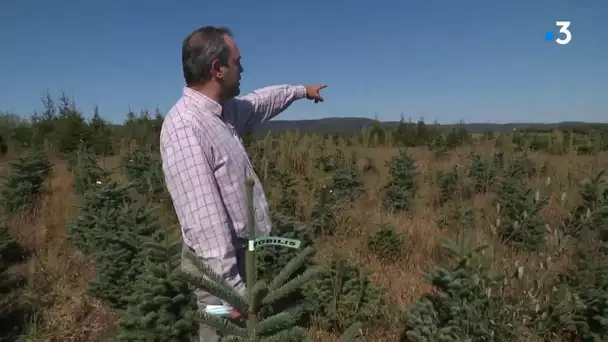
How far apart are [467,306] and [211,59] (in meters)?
1.93

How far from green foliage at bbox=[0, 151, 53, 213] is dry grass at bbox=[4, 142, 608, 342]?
26 cm

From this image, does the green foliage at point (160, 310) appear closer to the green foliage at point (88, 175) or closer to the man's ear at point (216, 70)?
the man's ear at point (216, 70)

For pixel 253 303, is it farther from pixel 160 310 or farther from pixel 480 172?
pixel 480 172

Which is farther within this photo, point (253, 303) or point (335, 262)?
point (335, 262)

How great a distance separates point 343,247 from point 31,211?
5.10 m

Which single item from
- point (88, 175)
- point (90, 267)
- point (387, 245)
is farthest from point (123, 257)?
point (88, 175)

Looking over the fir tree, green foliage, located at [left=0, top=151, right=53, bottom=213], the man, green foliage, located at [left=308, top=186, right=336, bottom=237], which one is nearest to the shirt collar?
the man

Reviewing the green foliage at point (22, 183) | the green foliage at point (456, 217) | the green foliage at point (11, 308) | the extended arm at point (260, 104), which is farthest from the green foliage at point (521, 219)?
the green foliage at point (22, 183)

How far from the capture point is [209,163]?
2.16 metres

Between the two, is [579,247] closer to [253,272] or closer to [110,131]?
[253,272]

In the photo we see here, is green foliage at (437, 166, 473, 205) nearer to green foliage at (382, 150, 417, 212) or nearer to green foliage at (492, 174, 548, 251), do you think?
green foliage at (382, 150, 417, 212)

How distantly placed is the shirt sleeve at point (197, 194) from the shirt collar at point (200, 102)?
0.17 m

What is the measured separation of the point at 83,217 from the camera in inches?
210

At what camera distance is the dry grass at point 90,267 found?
12.6ft
